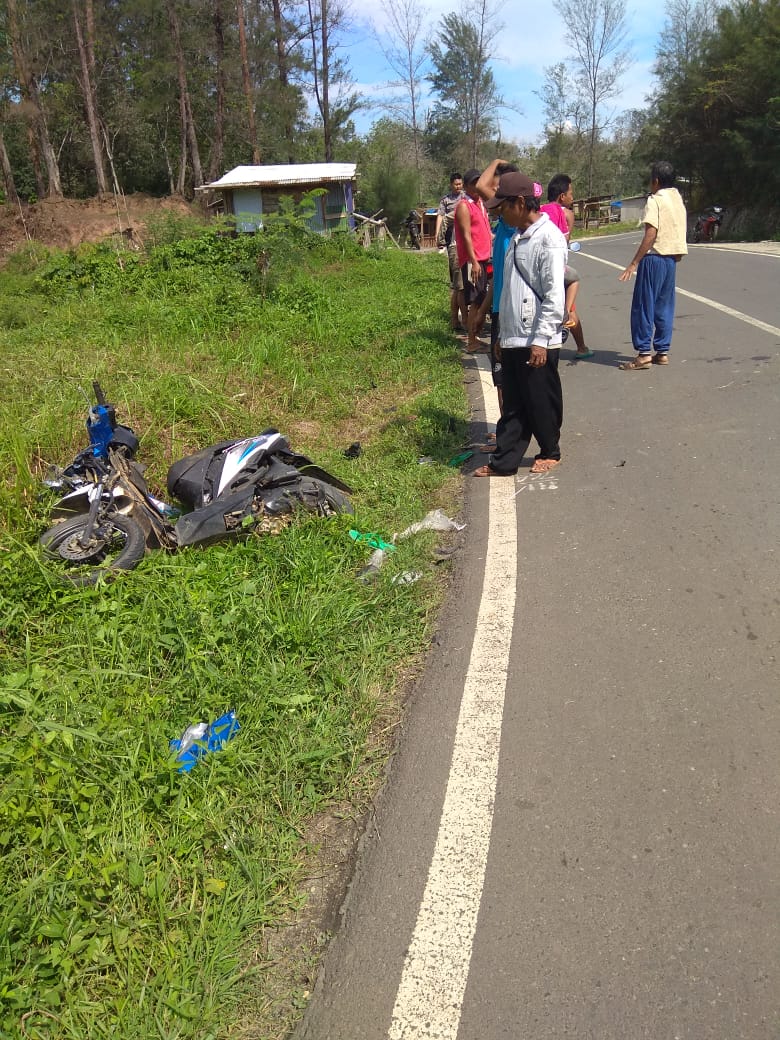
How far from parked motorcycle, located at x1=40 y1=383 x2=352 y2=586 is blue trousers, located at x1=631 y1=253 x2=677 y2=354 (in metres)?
4.11

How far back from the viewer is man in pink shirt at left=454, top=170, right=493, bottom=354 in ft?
28.4

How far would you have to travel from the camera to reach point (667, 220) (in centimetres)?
768

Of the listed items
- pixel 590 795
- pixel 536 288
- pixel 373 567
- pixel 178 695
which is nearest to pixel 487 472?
pixel 536 288

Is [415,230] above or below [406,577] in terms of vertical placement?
above

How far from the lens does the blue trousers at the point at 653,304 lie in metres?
7.84

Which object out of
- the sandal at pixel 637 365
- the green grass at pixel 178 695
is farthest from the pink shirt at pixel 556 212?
the green grass at pixel 178 695

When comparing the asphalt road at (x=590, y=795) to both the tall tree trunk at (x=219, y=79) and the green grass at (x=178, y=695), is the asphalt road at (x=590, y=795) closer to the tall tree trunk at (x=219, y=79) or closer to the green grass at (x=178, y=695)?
the green grass at (x=178, y=695)

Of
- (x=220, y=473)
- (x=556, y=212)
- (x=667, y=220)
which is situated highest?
(x=556, y=212)

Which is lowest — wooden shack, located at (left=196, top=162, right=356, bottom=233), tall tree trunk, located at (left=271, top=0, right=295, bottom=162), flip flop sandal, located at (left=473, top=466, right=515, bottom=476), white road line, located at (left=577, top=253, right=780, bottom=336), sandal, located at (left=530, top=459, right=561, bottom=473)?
flip flop sandal, located at (left=473, top=466, right=515, bottom=476)

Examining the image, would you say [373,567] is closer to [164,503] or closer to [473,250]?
[164,503]

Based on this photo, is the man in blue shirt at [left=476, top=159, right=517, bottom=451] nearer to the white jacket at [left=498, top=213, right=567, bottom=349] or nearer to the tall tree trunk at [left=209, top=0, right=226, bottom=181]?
the white jacket at [left=498, top=213, right=567, bottom=349]

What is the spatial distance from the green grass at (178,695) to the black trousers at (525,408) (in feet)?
1.55

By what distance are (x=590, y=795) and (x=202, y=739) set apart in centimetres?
146

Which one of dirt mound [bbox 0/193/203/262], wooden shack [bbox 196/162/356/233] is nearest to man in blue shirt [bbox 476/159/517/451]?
wooden shack [bbox 196/162/356/233]
